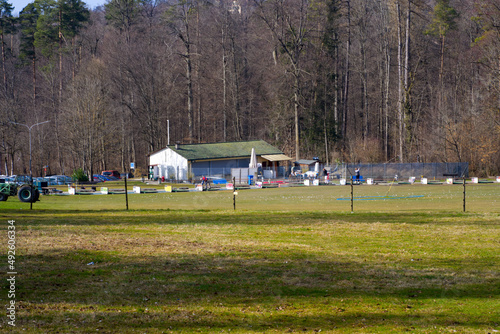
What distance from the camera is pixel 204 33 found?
80.9m

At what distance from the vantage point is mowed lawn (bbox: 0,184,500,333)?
6.81m

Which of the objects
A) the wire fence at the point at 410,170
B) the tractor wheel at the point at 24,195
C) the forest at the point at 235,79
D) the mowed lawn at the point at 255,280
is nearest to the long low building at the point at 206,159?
the forest at the point at 235,79

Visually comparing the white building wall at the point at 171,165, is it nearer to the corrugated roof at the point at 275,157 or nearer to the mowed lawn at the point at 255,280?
the corrugated roof at the point at 275,157

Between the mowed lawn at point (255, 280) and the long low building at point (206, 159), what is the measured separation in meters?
46.5

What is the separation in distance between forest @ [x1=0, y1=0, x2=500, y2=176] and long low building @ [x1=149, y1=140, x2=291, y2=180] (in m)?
5.04

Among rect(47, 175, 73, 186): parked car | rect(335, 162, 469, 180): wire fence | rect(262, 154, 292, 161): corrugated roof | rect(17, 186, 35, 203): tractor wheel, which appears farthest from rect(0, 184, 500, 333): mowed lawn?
rect(262, 154, 292, 161): corrugated roof

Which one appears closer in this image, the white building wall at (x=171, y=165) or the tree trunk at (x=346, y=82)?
the white building wall at (x=171, y=165)

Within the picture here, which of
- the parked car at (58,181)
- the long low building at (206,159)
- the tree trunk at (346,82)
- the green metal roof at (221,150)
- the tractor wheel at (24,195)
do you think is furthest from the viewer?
the tree trunk at (346,82)

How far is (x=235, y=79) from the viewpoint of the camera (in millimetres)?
78125

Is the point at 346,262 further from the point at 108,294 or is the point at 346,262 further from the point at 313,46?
the point at 313,46

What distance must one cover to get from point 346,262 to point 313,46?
230 feet

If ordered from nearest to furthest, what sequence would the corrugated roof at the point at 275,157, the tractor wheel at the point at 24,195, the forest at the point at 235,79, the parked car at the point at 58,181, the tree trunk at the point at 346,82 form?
the tractor wheel at the point at 24,195, the parked car at the point at 58,181, the corrugated roof at the point at 275,157, the forest at the point at 235,79, the tree trunk at the point at 346,82

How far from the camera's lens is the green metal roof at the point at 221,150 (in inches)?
2499

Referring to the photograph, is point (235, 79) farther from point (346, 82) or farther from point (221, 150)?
point (346, 82)
